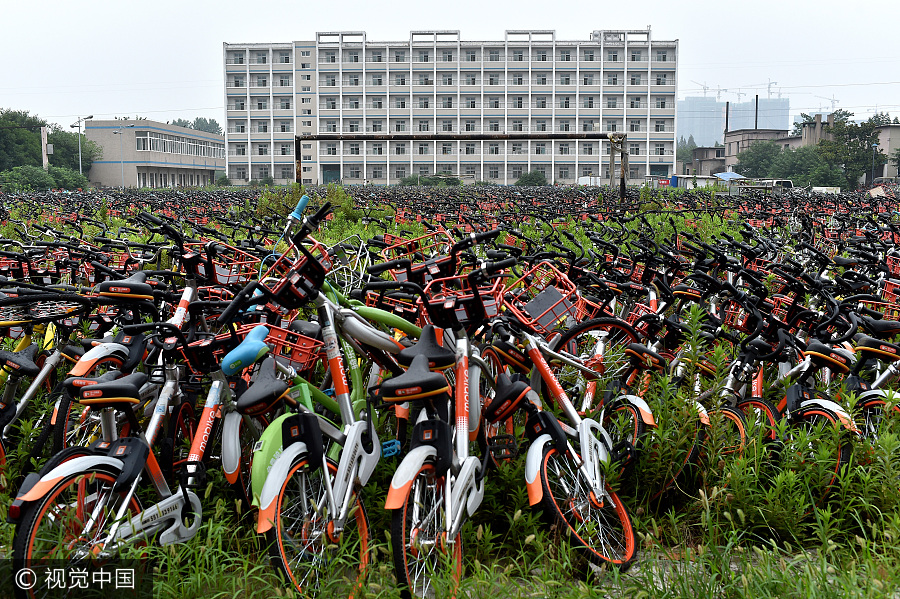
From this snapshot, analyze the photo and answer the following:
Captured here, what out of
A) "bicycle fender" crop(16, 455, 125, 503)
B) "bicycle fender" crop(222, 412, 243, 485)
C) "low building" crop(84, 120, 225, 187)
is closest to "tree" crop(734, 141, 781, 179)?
"low building" crop(84, 120, 225, 187)

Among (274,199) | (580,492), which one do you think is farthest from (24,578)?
(274,199)

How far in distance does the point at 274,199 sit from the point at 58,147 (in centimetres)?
7290

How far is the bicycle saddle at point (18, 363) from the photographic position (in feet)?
12.3

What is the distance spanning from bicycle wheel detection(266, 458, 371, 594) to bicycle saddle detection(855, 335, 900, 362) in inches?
116

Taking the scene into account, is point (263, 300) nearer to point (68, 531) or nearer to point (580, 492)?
point (68, 531)

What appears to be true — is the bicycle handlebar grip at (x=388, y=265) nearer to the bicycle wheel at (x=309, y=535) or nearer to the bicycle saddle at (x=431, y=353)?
the bicycle saddle at (x=431, y=353)

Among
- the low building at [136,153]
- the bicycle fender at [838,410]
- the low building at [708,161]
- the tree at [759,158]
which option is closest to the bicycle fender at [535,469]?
the bicycle fender at [838,410]

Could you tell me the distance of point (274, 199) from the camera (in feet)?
60.4

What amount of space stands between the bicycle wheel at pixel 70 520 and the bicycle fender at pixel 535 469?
1581 mm

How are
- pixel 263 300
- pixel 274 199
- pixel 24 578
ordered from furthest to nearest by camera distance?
pixel 274 199 → pixel 263 300 → pixel 24 578

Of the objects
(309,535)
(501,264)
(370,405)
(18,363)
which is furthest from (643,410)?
(18,363)

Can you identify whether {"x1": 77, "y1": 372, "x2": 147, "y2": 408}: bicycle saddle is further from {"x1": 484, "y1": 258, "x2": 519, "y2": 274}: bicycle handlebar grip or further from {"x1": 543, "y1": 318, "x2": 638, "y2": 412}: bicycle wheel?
{"x1": 543, "y1": 318, "x2": 638, "y2": 412}: bicycle wheel

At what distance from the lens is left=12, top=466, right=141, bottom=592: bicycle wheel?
2.33 meters

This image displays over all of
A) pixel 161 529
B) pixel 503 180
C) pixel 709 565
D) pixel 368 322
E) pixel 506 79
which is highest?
pixel 506 79
